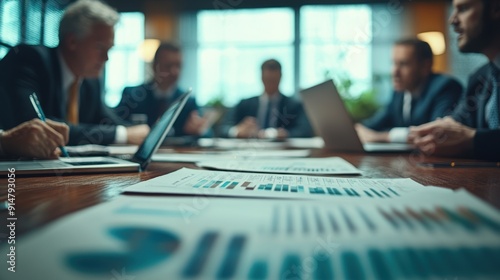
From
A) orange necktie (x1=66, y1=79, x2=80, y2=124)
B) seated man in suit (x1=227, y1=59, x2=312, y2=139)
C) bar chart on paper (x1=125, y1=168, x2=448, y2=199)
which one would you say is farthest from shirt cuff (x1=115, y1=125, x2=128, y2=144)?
seated man in suit (x1=227, y1=59, x2=312, y2=139)

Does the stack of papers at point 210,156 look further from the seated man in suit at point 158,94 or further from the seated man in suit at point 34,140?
the seated man in suit at point 158,94

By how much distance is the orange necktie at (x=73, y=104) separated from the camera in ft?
4.33

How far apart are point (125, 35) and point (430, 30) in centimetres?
404

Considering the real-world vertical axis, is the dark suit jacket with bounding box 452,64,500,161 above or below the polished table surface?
above

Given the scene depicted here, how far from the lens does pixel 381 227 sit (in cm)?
17

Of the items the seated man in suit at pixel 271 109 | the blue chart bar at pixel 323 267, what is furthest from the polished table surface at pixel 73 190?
the seated man in suit at pixel 271 109

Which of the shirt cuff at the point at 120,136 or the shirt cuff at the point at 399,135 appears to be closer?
the shirt cuff at the point at 120,136

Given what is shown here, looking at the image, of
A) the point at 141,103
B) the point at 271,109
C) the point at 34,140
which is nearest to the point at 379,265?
the point at 34,140

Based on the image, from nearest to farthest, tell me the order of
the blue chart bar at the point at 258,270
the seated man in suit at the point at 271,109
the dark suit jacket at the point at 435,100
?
the blue chart bar at the point at 258,270 → the dark suit jacket at the point at 435,100 → the seated man in suit at the point at 271,109

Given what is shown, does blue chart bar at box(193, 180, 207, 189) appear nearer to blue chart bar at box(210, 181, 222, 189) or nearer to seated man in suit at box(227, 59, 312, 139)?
blue chart bar at box(210, 181, 222, 189)

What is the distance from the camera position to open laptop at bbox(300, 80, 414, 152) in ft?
2.89

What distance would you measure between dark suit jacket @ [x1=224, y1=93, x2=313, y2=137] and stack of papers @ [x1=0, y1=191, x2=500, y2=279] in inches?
72.7

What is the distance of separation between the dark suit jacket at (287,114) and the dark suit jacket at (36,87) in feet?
3.83

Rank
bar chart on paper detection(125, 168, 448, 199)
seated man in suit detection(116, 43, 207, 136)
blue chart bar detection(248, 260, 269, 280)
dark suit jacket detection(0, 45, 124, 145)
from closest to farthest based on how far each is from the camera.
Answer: blue chart bar detection(248, 260, 269, 280), bar chart on paper detection(125, 168, 448, 199), dark suit jacket detection(0, 45, 124, 145), seated man in suit detection(116, 43, 207, 136)
